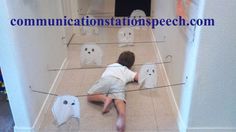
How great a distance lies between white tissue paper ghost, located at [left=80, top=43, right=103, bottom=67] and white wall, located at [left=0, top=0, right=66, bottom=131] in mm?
287

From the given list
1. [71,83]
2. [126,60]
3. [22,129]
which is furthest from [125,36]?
[22,129]

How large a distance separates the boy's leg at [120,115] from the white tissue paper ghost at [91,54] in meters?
0.50

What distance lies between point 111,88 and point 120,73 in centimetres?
21

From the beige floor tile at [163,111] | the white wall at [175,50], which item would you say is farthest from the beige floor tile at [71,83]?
the white wall at [175,50]

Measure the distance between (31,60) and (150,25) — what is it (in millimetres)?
2105

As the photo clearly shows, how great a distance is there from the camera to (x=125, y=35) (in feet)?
8.67

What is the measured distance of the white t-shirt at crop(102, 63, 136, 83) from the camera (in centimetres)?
193

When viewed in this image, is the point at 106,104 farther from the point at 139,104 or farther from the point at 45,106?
the point at 45,106

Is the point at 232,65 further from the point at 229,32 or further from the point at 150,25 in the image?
the point at 150,25

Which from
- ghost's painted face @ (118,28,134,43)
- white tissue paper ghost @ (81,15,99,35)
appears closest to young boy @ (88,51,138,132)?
ghost's painted face @ (118,28,134,43)

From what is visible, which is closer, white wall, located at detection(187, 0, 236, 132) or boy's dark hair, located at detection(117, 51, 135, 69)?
white wall, located at detection(187, 0, 236, 132)

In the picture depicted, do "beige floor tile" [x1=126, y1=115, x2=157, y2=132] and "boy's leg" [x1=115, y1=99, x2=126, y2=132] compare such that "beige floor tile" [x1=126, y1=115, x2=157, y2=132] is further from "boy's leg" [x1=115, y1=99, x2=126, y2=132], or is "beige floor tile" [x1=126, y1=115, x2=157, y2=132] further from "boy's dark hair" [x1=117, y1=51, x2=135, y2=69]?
"boy's dark hair" [x1=117, y1=51, x2=135, y2=69]

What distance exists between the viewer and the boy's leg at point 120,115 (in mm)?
1547

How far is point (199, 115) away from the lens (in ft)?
4.67
